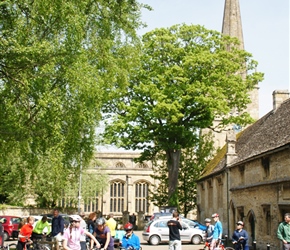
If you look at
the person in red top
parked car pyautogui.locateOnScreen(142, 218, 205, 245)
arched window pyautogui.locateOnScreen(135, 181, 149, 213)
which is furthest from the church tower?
the person in red top

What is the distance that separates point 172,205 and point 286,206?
54.2 feet

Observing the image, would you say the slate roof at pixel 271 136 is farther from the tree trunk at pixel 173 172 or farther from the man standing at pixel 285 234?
the man standing at pixel 285 234

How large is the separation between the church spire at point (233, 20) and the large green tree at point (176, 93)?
2705cm

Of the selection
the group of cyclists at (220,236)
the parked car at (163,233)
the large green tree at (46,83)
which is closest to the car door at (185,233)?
the parked car at (163,233)

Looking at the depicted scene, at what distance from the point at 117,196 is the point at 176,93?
38.5m

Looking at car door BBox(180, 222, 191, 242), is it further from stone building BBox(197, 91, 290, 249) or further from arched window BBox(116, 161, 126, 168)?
arched window BBox(116, 161, 126, 168)

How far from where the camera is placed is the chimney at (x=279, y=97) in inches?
1224

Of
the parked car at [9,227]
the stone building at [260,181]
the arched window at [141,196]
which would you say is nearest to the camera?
the stone building at [260,181]

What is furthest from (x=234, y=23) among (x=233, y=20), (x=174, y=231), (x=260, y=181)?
(x=174, y=231)

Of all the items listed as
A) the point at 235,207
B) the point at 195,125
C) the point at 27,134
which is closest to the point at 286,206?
the point at 235,207

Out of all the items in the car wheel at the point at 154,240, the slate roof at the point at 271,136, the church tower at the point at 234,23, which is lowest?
the car wheel at the point at 154,240

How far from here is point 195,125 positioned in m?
35.3

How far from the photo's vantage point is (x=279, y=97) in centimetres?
3114

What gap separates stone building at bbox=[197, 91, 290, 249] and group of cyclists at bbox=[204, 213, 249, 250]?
400 centimetres
